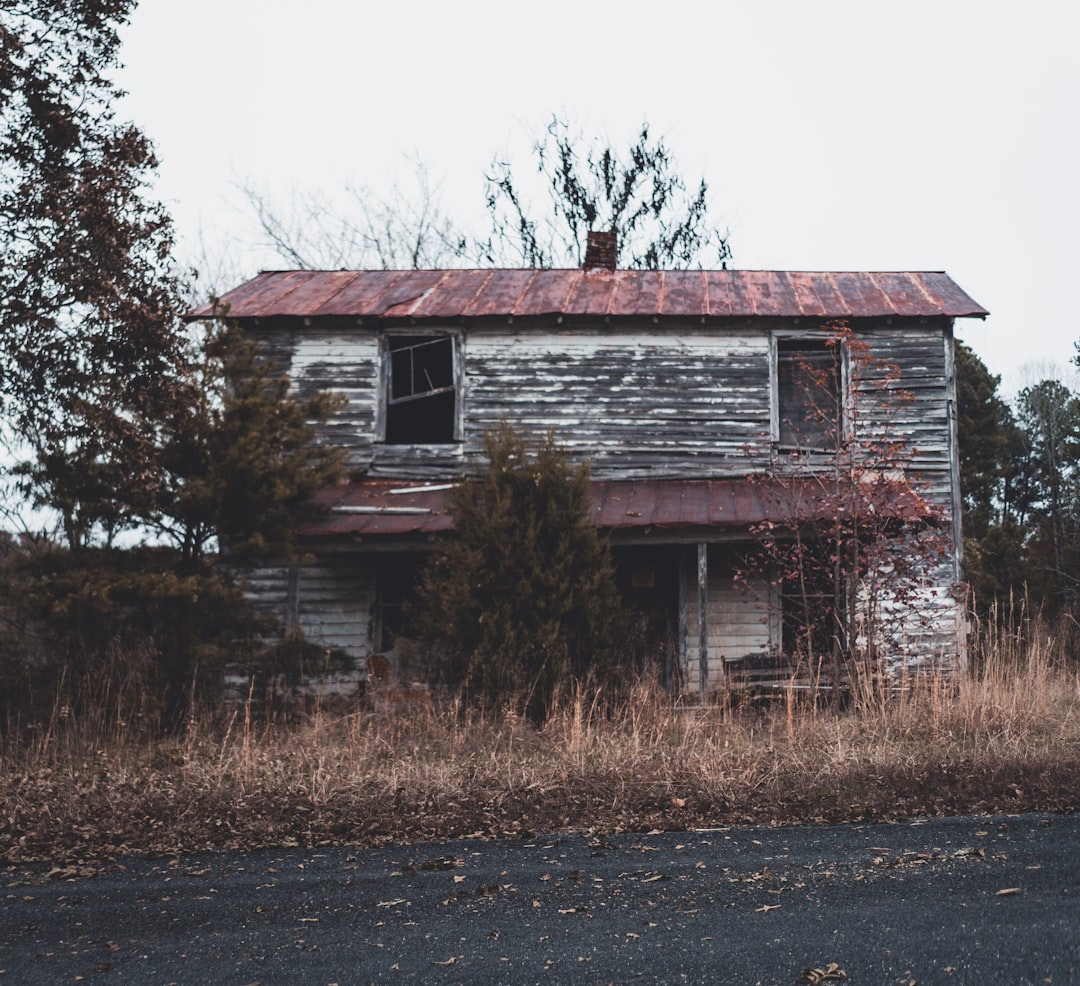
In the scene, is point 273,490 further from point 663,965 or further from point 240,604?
point 663,965

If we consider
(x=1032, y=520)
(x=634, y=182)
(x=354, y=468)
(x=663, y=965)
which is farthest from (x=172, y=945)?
(x=1032, y=520)

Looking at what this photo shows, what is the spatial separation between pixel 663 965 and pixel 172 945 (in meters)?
1.97

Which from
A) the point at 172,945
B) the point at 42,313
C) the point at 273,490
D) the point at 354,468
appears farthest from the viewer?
the point at 354,468

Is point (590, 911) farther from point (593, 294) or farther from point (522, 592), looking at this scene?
point (593, 294)

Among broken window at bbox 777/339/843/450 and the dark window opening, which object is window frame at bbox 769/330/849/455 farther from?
the dark window opening

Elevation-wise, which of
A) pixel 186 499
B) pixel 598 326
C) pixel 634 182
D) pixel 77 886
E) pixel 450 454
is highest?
Result: pixel 634 182

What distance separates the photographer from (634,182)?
25.0m

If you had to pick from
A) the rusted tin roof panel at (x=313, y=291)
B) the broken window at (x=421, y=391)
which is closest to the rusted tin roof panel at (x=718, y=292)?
the broken window at (x=421, y=391)

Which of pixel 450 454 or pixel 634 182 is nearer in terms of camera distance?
pixel 450 454

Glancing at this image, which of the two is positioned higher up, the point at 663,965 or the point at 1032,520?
the point at 1032,520

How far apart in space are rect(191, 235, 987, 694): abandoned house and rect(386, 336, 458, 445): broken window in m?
0.03

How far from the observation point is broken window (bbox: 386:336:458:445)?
13.8 metres

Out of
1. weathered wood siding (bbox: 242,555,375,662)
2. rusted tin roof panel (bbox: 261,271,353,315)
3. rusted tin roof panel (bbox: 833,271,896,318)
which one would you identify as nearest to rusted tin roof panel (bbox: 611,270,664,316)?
rusted tin roof panel (bbox: 833,271,896,318)

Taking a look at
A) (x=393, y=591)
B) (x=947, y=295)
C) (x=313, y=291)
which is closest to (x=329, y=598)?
Answer: (x=393, y=591)
